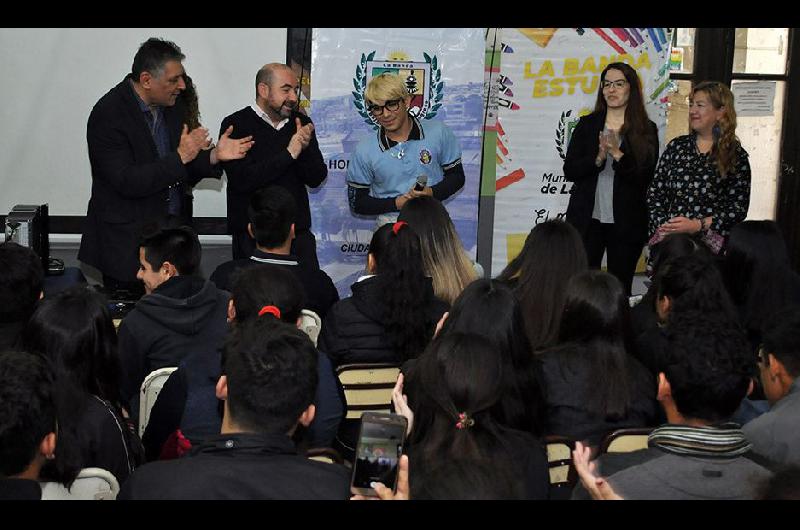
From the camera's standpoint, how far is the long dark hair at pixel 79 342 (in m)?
2.49

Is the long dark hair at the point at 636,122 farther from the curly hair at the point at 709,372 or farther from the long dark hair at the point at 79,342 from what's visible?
the long dark hair at the point at 79,342

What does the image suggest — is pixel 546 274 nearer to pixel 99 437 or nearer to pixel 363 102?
pixel 99 437

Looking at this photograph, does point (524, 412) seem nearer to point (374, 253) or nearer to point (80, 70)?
point (374, 253)

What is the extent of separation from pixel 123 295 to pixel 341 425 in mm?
1596

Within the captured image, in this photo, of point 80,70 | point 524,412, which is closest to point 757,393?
point 524,412

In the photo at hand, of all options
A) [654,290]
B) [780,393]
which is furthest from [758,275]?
[780,393]

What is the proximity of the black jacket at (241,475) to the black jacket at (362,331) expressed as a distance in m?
1.29

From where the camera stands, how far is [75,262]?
5.73 meters

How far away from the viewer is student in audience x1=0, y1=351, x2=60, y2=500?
188 cm

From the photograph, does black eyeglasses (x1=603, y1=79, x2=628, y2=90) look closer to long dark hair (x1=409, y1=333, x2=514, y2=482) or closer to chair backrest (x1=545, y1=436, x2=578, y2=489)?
chair backrest (x1=545, y1=436, x2=578, y2=489)

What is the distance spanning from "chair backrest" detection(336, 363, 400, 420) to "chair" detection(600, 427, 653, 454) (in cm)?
81

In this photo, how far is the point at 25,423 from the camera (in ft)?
6.24

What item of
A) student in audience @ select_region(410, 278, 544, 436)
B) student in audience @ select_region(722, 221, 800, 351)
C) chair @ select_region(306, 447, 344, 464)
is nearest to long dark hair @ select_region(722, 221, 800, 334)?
student in audience @ select_region(722, 221, 800, 351)

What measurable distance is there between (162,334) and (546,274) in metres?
1.36
